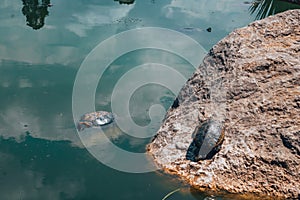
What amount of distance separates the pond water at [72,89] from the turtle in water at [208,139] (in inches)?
23.2

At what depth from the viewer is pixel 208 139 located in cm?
485

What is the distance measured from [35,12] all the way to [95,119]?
741 cm

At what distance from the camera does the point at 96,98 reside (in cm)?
705

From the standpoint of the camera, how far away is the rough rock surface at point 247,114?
467 cm

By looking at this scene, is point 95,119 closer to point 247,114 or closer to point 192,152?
point 192,152

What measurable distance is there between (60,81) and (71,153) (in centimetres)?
255

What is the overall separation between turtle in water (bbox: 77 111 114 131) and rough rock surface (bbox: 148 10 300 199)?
3.53 feet

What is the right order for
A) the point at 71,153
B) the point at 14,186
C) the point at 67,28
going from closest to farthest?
the point at 14,186 → the point at 71,153 → the point at 67,28

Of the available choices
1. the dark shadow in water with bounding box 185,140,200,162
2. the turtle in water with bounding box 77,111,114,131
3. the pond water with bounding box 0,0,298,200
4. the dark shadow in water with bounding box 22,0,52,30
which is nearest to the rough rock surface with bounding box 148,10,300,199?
the dark shadow in water with bounding box 185,140,200,162

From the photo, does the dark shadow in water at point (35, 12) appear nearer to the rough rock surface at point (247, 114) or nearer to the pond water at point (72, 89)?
the pond water at point (72, 89)

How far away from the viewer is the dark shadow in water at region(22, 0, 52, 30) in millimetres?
10666

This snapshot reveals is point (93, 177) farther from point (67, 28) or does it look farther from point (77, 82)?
point (67, 28)

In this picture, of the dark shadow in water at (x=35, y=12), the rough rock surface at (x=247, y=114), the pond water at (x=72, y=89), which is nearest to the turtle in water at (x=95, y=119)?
the pond water at (x=72, y=89)

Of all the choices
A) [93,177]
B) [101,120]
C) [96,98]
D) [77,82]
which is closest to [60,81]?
[77,82]
